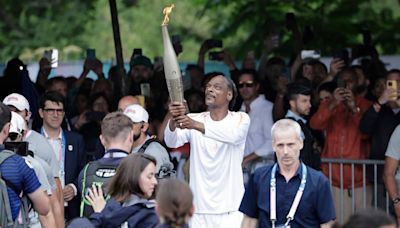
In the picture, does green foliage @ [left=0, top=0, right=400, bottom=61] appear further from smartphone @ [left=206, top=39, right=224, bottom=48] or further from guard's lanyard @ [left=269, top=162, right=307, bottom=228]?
guard's lanyard @ [left=269, top=162, right=307, bottom=228]

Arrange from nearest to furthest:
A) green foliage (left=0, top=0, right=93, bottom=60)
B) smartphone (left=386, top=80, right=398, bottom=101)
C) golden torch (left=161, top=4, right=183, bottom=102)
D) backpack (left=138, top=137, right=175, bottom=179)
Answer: golden torch (left=161, top=4, right=183, bottom=102) < backpack (left=138, top=137, right=175, bottom=179) < smartphone (left=386, top=80, right=398, bottom=101) < green foliage (left=0, top=0, right=93, bottom=60)

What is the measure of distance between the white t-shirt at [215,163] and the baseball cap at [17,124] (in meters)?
1.24

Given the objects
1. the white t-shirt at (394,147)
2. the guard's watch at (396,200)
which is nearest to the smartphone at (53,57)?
the white t-shirt at (394,147)

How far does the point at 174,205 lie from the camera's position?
276 inches

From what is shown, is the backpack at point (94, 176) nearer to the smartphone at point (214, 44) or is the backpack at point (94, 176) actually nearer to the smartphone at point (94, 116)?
the smartphone at point (94, 116)

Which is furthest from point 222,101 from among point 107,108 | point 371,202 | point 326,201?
point 107,108

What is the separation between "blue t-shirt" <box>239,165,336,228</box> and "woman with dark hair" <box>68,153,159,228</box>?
1.10m

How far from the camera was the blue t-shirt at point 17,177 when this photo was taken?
8.80 metres

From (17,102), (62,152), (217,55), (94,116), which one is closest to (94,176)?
(17,102)

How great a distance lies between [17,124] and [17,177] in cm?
130

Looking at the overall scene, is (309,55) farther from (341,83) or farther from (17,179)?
(17,179)

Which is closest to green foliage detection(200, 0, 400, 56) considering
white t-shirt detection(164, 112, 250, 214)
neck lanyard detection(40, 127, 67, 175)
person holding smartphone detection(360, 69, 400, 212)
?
person holding smartphone detection(360, 69, 400, 212)

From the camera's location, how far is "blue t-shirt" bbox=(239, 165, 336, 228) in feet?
28.4

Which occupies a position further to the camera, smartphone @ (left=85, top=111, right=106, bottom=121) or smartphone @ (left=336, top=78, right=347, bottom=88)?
smartphone @ (left=85, top=111, right=106, bottom=121)
